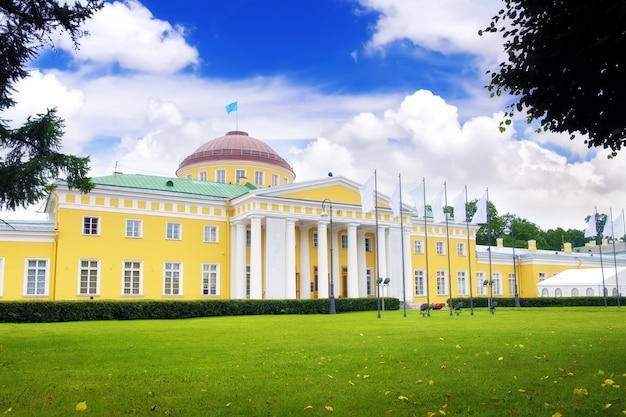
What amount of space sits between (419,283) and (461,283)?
5.93 m

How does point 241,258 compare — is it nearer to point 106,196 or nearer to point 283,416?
point 106,196

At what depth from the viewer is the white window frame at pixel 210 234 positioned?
40500mm

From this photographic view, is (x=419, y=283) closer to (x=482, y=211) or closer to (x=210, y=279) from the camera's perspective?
(x=482, y=211)

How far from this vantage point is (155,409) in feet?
24.3

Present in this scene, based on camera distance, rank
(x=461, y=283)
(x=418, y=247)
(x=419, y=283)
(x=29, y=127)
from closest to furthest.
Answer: (x=29, y=127)
(x=419, y=283)
(x=418, y=247)
(x=461, y=283)

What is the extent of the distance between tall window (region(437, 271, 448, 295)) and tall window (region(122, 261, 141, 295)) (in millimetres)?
27757

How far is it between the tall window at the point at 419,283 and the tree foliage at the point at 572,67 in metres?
41.0

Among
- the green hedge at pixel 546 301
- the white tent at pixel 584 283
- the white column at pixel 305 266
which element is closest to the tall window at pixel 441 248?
the green hedge at pixel 546 301

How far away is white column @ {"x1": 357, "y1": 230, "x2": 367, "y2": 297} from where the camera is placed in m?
45.8

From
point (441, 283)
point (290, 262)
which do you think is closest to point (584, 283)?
point (441, 283)

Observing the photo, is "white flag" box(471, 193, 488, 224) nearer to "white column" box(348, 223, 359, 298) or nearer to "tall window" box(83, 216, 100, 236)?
"white column" box(348, 223, 359, 298)

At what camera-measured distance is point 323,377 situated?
30.1 feet

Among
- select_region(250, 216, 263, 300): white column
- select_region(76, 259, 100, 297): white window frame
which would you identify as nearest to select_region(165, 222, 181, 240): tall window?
select_region(76, 259, 100, 297): white window frame

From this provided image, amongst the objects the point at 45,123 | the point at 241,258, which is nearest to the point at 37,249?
the point at 241,258
